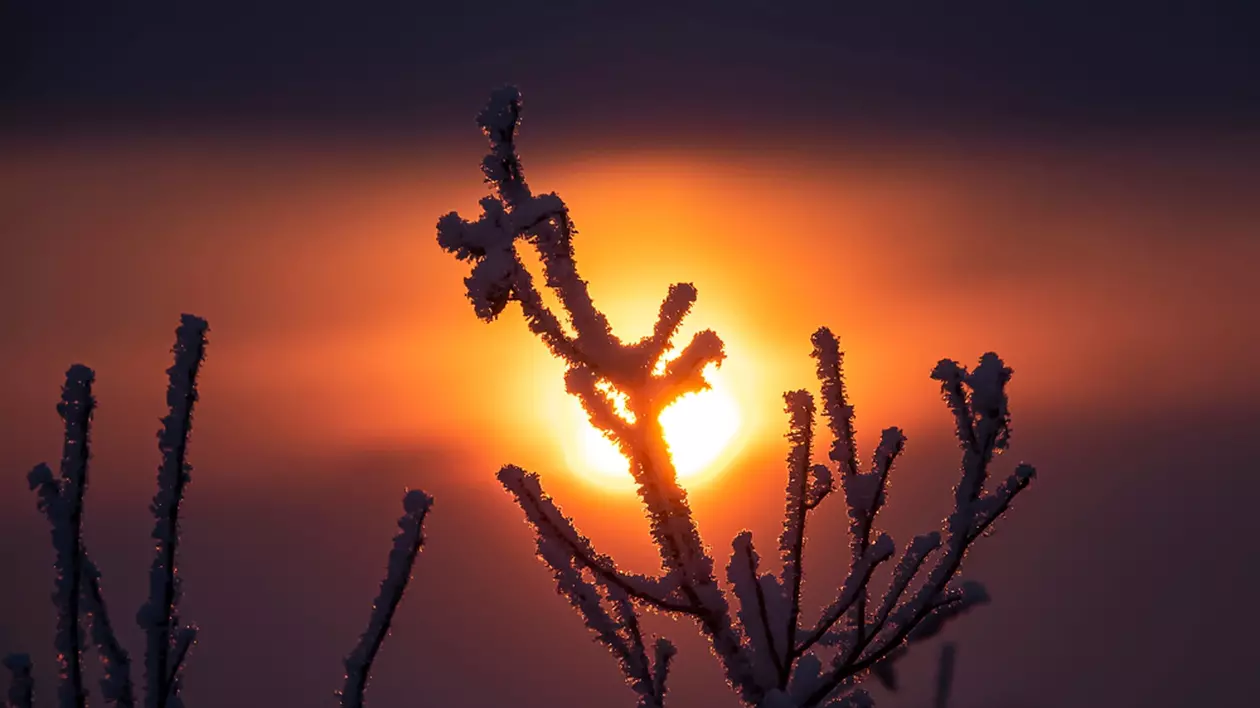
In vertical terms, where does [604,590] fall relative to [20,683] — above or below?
below

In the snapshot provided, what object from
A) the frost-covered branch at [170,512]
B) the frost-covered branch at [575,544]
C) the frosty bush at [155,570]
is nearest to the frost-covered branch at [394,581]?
the frosty bush at [155,570]

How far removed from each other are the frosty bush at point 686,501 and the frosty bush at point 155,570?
0.70 metres

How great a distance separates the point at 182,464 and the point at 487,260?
1.48 meters

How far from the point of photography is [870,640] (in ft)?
14.7

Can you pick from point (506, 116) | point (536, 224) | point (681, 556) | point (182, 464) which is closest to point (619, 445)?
point (681, 556)

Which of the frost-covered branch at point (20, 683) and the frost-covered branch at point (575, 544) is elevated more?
the frost-covered branch at point (20, 683)

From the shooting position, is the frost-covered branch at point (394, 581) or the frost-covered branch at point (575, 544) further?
the frost-covered branch at point (575, 544)

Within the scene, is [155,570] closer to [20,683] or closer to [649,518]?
[20,683]

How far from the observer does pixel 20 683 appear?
4535 mm

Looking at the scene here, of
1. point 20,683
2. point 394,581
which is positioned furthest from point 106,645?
point 394,581

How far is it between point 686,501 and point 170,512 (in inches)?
76.2

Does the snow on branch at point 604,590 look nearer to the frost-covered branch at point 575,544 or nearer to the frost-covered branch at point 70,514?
the frost-covered branch at point 575,544

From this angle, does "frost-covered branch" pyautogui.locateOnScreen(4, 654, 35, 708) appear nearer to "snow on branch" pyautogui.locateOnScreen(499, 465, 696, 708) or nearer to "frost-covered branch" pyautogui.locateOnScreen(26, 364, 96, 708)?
"frost-covered branch" pyautogui.locateOnScreen(26, 364, 96, 708)

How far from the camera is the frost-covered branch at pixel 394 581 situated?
13.1 feet
